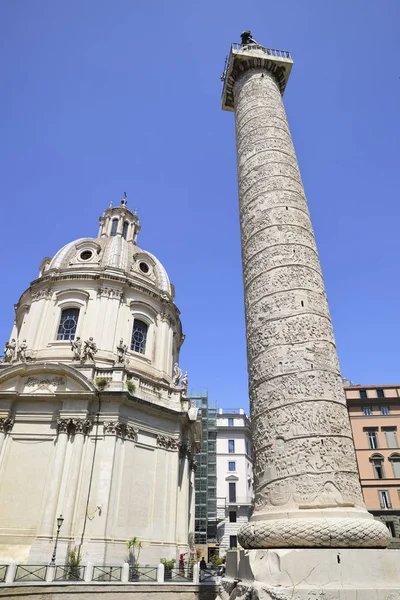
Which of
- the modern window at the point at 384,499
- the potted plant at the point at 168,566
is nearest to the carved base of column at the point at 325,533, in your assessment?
the potted plant at the point at 168,566

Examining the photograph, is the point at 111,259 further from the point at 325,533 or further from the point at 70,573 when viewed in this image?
the point at 325,533

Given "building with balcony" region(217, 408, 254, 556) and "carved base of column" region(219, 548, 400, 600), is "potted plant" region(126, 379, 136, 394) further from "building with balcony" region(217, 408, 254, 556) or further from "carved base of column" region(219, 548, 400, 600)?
"building with balcony" region(217, 408, 254, 556)

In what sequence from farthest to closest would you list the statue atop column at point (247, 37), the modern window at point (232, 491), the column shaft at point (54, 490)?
1. the modern window at point (232, 491)
2. the column shaft at point (54, 490)
3. the statue atop column at point (247, 37)

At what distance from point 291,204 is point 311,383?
4043 millimetres

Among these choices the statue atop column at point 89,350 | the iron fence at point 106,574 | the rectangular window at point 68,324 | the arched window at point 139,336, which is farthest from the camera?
the arched window at point 139,336

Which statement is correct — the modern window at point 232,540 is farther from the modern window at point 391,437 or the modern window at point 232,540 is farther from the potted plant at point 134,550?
the potted plant at point 134,550

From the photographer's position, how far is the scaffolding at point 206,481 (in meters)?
42.2

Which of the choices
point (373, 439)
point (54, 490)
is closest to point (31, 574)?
point (54, 490)

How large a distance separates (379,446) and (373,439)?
0.76 metres

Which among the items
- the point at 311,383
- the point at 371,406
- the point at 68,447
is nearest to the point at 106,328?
the point at 68,447

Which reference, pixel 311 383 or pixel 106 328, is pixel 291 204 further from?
pixel 106 328

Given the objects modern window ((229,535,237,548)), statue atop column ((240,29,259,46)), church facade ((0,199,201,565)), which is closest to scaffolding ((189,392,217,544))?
modern window ((229,535,237,548))

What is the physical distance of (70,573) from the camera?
15.9m

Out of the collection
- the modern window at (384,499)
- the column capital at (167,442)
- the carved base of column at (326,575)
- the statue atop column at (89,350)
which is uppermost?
the statue atop column at (89,350)
